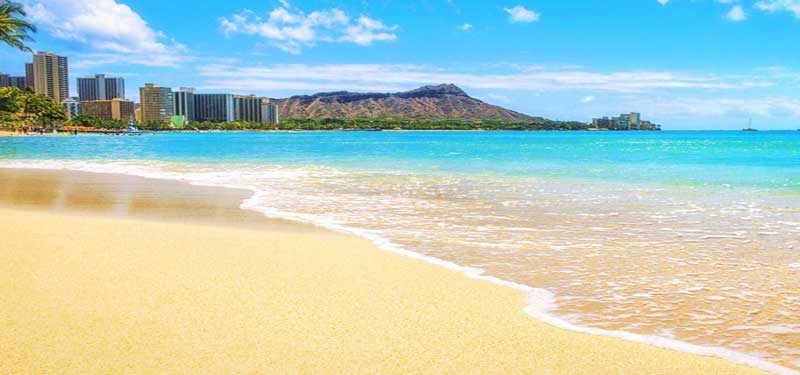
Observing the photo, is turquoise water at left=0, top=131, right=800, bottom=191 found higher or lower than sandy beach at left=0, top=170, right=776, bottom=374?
lower

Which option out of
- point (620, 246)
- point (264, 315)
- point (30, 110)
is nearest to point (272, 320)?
point (264, 315)

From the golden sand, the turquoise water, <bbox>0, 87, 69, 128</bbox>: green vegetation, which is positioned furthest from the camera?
<bbox>0, 87, 69, 128</bbox>: green vegetation

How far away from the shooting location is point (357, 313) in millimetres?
4520

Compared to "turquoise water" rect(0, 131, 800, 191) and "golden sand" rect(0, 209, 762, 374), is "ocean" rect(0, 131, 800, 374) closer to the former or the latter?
"golden sand" rect(0, 209, 762, 374)

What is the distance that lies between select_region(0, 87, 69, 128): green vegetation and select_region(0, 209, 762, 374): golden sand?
102554 mm

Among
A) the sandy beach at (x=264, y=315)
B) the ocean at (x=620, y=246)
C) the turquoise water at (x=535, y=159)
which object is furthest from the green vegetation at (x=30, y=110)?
the sandy beach at (x=264, y=315)

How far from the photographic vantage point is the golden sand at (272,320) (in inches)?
141

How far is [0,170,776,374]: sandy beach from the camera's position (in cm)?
359

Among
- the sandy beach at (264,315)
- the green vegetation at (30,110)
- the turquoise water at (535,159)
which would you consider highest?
the green vegetation at (30,110)

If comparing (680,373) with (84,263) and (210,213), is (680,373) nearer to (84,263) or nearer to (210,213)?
(84,263)

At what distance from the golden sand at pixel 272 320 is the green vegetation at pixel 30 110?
102554 millimetres

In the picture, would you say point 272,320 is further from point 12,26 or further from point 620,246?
point 12,26

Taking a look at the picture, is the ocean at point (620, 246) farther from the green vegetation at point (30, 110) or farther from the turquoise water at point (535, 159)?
the green vegetation at point (30, 110)

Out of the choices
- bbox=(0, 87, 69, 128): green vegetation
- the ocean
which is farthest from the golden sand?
bbox=(0, 87, 69, 128): green vegetation
